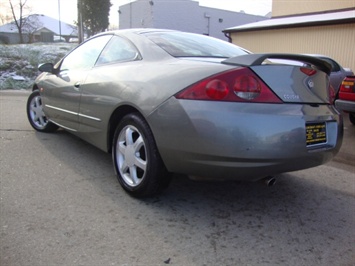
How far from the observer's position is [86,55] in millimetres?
4293

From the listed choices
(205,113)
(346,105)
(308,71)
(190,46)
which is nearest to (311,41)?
(346,105)

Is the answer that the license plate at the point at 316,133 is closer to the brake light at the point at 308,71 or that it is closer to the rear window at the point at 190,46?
the brake light at the point at 308,71

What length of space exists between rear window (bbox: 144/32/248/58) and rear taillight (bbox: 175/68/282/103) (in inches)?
26.3

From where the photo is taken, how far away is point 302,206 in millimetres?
3195

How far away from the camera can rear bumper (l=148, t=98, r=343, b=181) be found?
8.15 feet

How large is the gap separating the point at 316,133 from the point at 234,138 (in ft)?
2.37

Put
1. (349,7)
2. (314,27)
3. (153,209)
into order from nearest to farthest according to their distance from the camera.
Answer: (153,209), (314,27), (349,7)

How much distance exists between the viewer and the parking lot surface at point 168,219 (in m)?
2.36

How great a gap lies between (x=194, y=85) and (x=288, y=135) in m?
0.75

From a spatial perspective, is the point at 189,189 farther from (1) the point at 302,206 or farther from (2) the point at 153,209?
(1) the point at 302,206

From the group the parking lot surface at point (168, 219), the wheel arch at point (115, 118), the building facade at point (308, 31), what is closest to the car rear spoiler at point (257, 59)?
the wheel arch at point (115, 118)

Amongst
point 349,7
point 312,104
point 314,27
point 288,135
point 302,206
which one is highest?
point 349,7

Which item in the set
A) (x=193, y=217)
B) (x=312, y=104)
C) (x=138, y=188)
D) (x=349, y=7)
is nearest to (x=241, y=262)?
(x=193, y=217)

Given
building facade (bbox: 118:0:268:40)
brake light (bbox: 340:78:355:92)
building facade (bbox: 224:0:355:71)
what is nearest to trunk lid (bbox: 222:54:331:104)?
brake light (bbox: 340:78:355:92)
